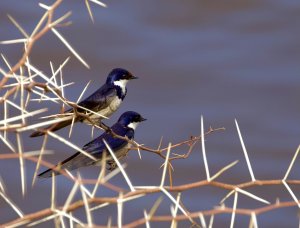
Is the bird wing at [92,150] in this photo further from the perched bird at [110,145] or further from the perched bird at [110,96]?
the perched bird at [110,96]

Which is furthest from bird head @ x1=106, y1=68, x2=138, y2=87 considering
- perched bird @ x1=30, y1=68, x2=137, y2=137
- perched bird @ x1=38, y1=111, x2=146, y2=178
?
perched bird @ x1=38, y1=111, x2=146, y2=178

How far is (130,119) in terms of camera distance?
3754mm

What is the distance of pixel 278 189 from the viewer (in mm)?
5805

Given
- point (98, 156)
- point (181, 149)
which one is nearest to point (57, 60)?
point (181, 149)

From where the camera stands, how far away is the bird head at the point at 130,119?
373 cm

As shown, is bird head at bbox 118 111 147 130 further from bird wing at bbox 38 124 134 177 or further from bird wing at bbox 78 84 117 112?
bird wing at bbox 78 84 117 112

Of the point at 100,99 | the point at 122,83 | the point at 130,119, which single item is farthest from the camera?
the point at 122,83

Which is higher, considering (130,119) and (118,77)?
(118,77)

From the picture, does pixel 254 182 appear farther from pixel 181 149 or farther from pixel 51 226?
pixel 181 149

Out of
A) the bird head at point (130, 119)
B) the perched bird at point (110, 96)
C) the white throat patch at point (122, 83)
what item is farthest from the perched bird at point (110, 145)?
the white throat patch at point (122, 83)

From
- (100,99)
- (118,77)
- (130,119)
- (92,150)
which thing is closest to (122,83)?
(118,77)

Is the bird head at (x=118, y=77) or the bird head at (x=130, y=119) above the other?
the bird head at (x=118, y=77)

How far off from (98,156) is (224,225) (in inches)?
87.0

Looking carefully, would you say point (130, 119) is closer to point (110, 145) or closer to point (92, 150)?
point (110, 145)
